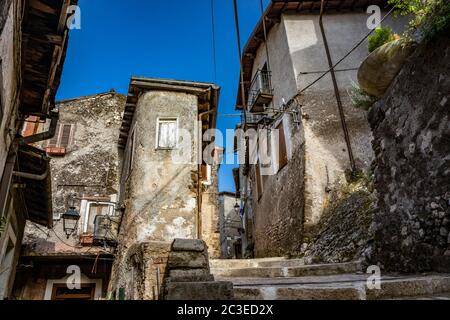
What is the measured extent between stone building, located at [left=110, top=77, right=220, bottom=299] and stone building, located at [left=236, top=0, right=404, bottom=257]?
2.75 metres

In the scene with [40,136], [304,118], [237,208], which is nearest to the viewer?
[40,136]

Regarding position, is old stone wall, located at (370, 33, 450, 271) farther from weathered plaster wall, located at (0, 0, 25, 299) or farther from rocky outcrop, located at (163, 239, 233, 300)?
weathered plaster wall, located at (0, 0, 25, 299)

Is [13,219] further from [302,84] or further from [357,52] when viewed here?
[357,52]

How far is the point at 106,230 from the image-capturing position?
10008 mm

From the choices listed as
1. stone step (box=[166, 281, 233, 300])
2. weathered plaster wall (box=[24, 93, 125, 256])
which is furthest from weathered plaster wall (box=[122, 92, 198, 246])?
stone step (box=[166, 281, 233, 300])

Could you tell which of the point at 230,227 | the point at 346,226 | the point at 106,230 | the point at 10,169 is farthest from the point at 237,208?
the point at 10,169

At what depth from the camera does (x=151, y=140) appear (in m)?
8.98

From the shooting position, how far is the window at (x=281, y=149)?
11.3 metres

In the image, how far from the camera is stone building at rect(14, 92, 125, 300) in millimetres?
10812

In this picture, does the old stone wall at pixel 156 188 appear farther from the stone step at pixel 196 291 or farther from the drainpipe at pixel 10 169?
the stone step at pixel 196 291

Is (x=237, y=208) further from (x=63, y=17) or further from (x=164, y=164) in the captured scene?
(x=63, y=17)

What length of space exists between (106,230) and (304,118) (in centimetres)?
728
